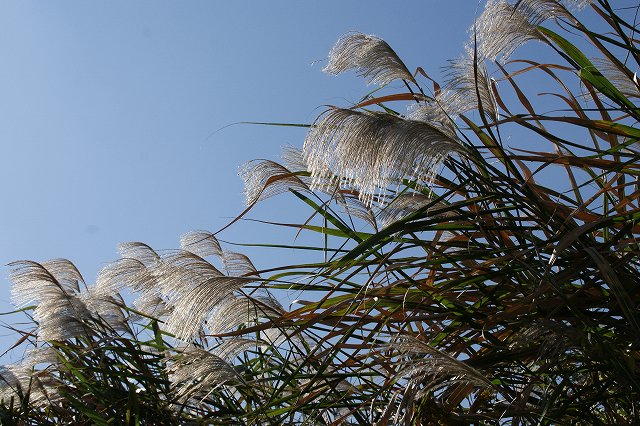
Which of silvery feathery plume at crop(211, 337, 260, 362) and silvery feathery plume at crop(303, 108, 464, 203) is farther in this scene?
silvery feathery plume at crop(211, 337, 260, 362)

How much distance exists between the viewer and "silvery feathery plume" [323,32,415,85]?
275 cm

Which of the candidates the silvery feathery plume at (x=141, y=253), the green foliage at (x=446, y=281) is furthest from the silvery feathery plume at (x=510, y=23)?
the silvery feathery plume at (x=141, y=253)

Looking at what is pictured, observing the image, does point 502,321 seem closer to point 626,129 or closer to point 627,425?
point 627,425

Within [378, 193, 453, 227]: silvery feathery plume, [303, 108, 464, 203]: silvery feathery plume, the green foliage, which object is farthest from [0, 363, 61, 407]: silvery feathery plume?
[303, 108, 464, 203]: silvery feathery plume

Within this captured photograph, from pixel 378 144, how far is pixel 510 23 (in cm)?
91

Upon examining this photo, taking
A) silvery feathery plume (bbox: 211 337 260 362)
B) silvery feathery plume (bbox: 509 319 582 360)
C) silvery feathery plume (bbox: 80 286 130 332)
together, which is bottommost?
silvery feathery plume (bbox: 509 319 582 360)

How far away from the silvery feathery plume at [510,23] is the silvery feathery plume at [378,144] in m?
0.69

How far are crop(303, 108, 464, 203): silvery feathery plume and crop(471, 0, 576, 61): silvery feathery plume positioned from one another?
690 mm

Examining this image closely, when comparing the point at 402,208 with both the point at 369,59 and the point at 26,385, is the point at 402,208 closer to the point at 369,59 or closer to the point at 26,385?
the point at 369,59

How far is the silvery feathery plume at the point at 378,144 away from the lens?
2123 mm

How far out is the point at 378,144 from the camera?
83.8 inches

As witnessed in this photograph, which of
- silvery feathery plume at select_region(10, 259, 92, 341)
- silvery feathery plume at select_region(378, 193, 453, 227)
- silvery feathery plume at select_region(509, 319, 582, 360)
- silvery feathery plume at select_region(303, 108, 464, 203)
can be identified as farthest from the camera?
silvery feathery plume at select_region(10, 259, 92, 341)

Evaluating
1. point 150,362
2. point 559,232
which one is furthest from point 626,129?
point 150,362

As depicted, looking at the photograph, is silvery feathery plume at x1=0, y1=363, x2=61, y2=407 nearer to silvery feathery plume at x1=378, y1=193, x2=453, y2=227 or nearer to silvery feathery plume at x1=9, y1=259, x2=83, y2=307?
silvery feathery plume at x1=9, y1=259, x2=83, y2=307
